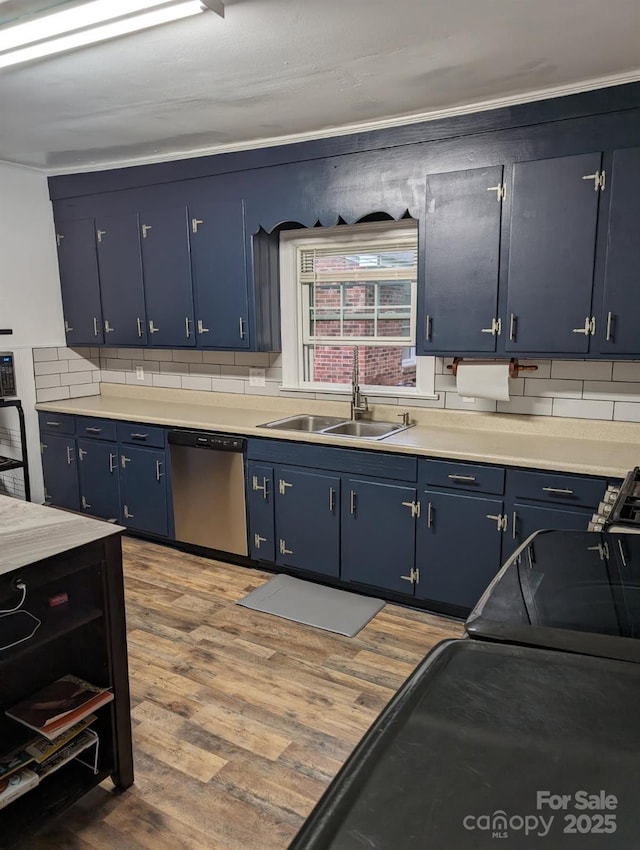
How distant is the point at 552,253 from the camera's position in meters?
2.79

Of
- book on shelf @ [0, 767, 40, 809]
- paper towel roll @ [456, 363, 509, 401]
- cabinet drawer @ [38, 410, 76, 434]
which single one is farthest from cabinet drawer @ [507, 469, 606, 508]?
cabinet drawer @ [38, 410, 76, 434]

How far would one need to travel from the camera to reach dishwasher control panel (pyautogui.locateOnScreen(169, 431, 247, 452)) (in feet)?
11.5

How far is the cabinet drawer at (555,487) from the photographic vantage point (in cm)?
257

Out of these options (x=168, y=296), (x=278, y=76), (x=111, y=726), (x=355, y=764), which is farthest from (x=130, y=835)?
(x=168, y=296)

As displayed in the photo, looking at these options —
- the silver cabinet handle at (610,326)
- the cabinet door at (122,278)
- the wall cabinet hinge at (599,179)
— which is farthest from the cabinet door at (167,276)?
the silver cabinet handle at (610,326)

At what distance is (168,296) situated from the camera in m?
4.07

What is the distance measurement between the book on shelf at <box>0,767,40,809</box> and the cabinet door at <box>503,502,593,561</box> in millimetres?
2074

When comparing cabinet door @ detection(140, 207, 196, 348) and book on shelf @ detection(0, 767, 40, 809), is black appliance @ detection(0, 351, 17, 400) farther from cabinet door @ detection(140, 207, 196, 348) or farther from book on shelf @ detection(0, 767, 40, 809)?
book on shelf @ detection(0, 767, 40, 809)

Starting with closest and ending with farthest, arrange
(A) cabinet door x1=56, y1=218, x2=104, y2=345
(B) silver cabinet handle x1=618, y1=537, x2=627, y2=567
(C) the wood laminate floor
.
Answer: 1. (B) silver cabinet handle x1=618, y1=537, x2=627, y2=567
2. (C) the wood laminate floor
3. (A) cabinet door x1=56, y1=218, x2=104, y2=345

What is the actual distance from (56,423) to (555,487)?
3457 mm

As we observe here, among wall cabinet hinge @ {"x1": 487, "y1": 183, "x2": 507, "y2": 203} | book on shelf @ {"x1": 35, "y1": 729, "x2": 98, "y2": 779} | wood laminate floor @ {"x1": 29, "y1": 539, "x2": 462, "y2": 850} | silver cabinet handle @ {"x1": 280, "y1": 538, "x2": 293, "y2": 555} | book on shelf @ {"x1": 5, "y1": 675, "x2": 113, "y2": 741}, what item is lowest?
wood laminate floor @ {"x1": 29, "y1": 539, "x2": 462, "y2": 850}

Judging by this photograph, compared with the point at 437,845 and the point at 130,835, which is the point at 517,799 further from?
the point at 130,835

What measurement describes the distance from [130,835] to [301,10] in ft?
8.69

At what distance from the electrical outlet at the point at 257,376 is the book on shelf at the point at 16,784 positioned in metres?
2.79
